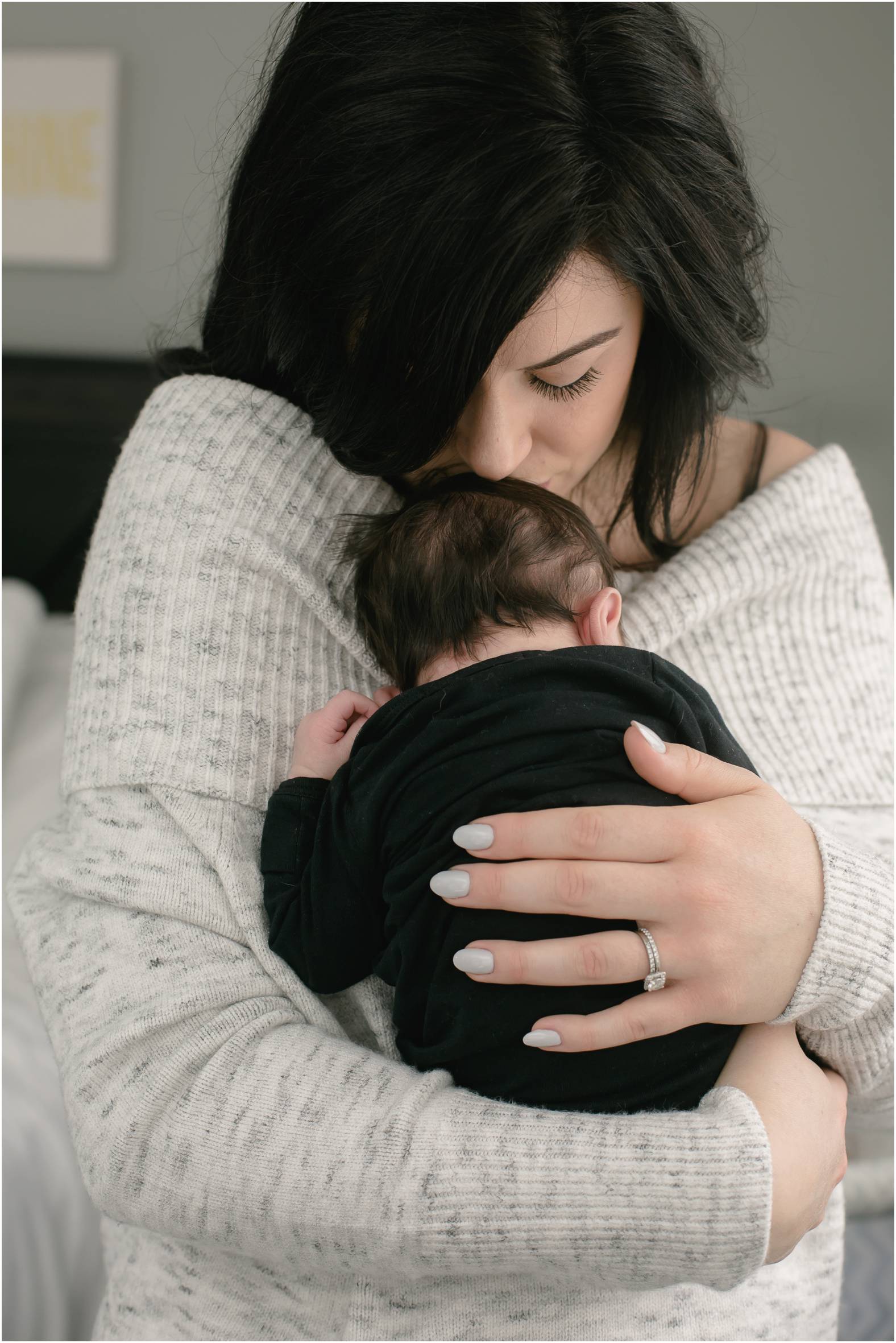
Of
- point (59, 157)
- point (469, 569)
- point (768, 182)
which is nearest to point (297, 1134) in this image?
point (469, 569)

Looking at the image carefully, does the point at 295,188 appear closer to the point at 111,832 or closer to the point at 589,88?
the point at 589,88

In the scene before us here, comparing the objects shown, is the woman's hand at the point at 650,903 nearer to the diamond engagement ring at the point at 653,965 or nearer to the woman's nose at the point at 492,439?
the diamond engagement ring at the point at 653,965

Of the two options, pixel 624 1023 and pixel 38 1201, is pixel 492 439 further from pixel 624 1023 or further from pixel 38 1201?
pixel 38 1201

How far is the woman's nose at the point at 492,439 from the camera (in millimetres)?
923

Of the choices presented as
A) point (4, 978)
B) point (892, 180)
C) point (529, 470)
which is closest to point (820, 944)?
point (529, 470)

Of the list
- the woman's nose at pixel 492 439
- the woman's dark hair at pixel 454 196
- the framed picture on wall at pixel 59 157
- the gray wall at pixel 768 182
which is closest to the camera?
the woman's dark hair at pixel 454 196

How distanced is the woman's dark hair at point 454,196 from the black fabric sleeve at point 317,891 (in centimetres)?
36

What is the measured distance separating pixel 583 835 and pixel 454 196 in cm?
53

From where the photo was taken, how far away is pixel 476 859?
0.80 m

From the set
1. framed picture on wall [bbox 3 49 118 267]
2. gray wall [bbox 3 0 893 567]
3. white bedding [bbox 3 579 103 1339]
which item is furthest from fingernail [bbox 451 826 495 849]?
framed picture on wall [bbox 3 49 118 267]

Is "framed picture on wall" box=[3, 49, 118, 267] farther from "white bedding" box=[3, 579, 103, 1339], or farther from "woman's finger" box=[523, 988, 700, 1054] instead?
"woman's finger" box=[523, 988, 700, 1054]

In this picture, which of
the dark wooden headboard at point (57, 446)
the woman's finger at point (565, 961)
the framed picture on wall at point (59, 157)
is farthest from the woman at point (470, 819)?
the framed picture on wall at point (59, 157)

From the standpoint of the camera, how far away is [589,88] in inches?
33.3

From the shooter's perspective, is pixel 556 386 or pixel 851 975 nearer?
pixel 851 975
